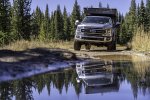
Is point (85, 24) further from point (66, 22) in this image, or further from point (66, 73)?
point (66, 22)

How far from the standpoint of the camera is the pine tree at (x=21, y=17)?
7225 centimetres

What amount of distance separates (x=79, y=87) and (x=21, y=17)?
6673cm

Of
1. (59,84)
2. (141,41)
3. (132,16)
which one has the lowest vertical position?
(59,84)

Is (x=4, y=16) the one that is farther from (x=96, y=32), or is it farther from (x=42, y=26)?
(x=42, y=26)

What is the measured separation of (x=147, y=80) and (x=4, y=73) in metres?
3.13

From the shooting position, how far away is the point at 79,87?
7273 millimetres

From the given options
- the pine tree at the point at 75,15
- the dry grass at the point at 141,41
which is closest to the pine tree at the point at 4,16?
the pine tree at the point at 75,15

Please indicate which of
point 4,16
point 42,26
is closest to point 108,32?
point 4,16

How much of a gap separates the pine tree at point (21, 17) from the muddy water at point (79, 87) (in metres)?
63.6

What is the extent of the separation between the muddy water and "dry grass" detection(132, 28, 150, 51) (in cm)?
1116

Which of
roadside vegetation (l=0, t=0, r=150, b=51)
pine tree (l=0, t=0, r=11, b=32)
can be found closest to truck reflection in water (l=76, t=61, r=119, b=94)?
roadside vegetation (l=0, t=0, r=150, b=51)

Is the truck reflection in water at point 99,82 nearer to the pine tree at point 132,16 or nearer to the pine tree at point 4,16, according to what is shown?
the pine tree at point 4,16

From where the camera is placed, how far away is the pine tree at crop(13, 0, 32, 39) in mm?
72250

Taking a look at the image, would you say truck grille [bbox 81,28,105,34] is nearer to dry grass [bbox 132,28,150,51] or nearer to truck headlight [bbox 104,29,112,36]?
truck headlight [bbox 104,29,112,36]
